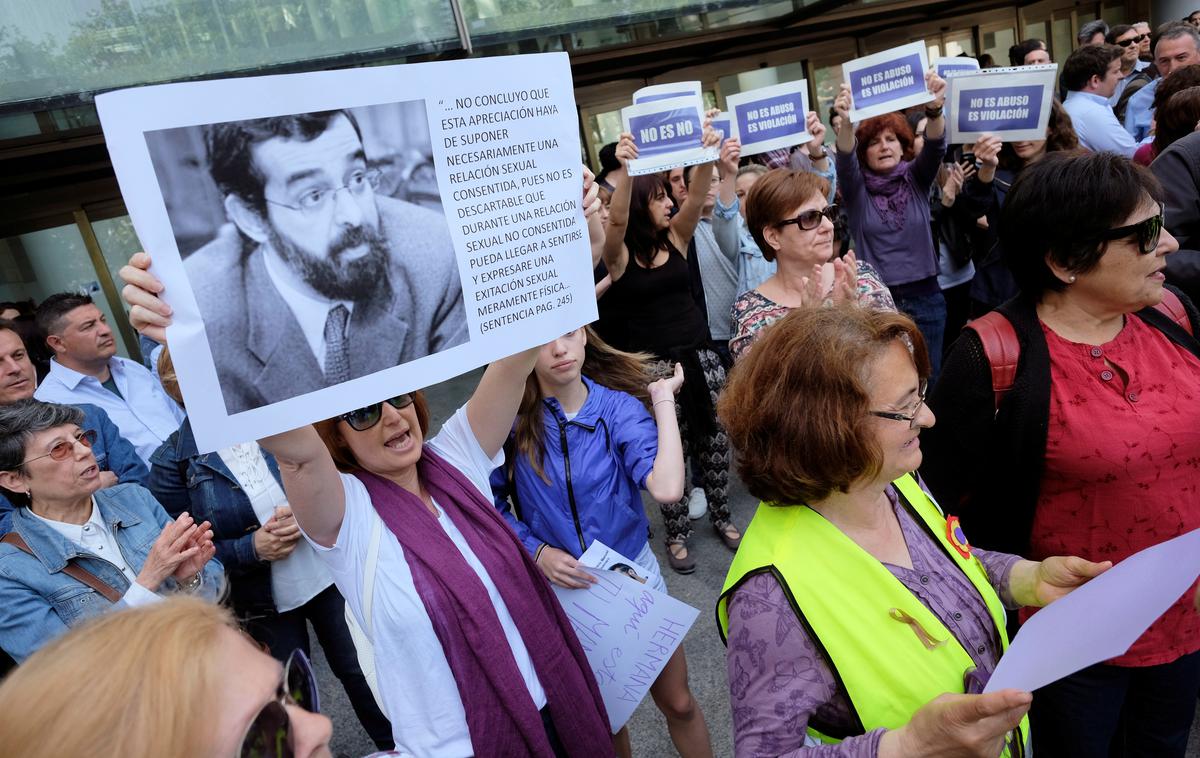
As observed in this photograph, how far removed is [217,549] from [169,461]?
0.37 m

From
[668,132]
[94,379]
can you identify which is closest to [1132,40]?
[668,132]

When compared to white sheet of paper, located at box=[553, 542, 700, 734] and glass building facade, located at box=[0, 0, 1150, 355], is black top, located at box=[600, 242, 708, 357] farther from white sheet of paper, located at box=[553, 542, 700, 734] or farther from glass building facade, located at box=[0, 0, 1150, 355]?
glass building facade, located at box=[0, 0, 1150, 355]

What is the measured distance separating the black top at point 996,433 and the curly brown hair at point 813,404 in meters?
0.39

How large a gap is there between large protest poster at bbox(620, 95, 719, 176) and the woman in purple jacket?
3.46 ft

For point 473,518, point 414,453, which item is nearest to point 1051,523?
point 473,518

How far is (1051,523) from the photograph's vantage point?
1.96m

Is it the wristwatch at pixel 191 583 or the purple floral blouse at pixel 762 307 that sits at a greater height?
the purple floral blouse at pixel 762 307

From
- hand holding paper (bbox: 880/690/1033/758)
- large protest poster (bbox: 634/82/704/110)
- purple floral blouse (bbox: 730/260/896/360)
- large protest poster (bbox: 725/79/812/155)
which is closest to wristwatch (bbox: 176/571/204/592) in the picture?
hand holding paper (bbox: 880/690/1033/758)

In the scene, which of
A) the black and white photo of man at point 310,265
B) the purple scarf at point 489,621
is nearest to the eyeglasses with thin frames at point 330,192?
the black and white photo of man at point 310,265

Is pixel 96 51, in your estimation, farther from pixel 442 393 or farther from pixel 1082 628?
pixel 1082 628

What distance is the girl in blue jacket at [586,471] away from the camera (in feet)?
7.98

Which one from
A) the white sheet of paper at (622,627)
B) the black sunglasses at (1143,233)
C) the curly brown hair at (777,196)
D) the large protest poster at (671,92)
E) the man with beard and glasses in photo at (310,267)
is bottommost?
the white sheet of paper at (622,627)

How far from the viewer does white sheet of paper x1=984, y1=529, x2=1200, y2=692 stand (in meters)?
1.23

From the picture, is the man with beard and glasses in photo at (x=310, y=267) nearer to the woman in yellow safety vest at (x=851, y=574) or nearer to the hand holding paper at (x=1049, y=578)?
the woman in yellow safety vest at (x=851, y=574)
